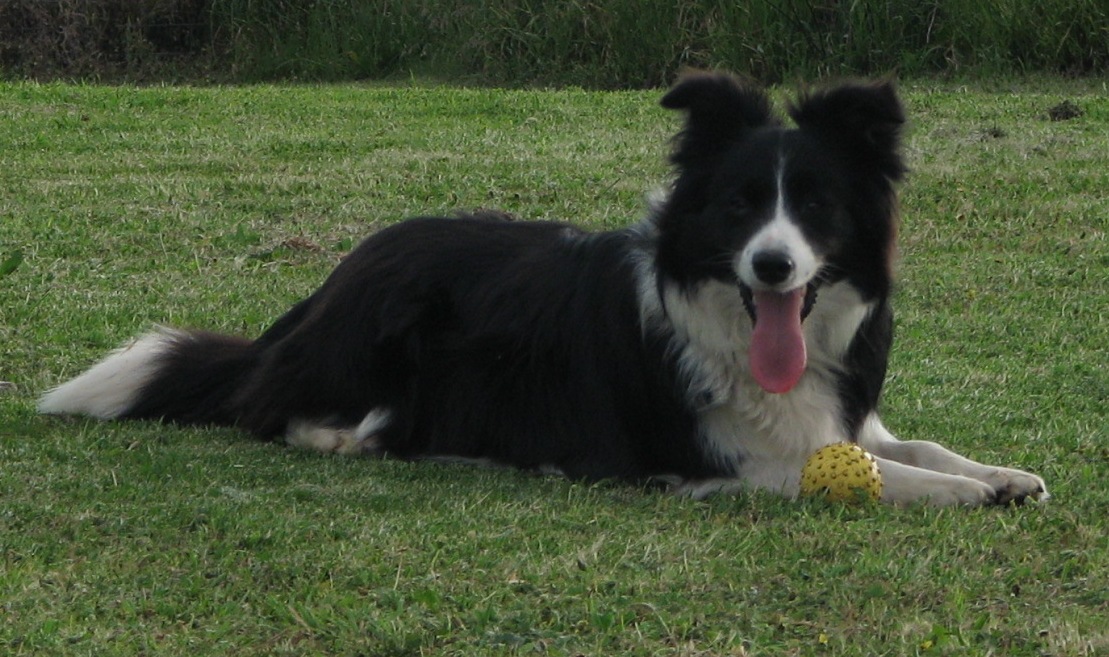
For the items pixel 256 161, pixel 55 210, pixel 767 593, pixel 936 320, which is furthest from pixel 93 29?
pixel 767 593

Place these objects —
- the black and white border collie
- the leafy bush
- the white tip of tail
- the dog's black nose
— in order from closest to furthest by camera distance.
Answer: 1. the dog's black nose
2. the black and white border collie
3. the white tip of tail
4. the leafy bush

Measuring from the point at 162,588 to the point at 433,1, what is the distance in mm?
14673

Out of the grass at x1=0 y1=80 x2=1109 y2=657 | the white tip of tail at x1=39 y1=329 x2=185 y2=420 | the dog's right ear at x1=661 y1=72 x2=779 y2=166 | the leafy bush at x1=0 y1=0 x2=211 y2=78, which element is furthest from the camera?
the leafy bush at x1=0 y1=0 x2=211 y2=78

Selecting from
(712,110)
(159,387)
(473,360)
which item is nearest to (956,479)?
(712,110)

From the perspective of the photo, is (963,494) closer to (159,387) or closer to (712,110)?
(712,110)

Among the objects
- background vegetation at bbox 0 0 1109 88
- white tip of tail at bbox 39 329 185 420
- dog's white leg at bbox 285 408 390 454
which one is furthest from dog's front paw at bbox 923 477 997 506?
background vegetation at bbox 0 0 1109 88

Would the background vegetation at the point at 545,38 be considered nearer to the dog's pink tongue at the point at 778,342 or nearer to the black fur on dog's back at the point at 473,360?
the black fur on dog's back at the point at 473,360

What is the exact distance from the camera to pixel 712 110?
5402 mm

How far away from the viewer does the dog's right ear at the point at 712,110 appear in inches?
213

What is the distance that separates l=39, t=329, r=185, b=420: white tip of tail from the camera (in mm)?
6266

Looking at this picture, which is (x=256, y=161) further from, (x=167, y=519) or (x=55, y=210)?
(x=167, y=519)

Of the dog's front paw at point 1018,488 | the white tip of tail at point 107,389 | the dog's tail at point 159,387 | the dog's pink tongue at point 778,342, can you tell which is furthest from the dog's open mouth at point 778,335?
the white tip of tail at point 107,389

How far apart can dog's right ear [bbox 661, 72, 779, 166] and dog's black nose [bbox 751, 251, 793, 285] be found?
1.80 feet

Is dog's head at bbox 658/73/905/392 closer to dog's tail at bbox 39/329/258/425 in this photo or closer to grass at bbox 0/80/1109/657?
grass at bbox 0/80/1109/657
